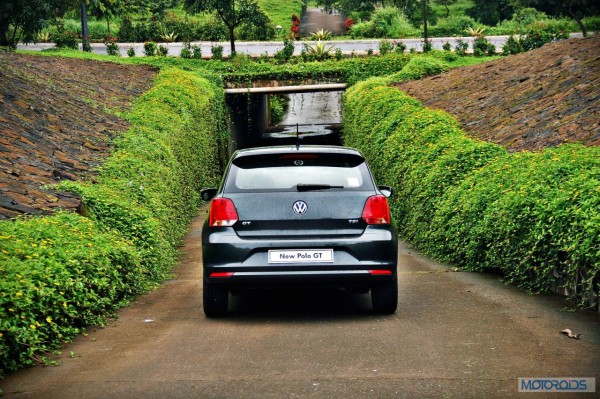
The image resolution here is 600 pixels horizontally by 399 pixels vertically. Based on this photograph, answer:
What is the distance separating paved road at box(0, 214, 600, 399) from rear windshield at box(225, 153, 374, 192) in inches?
52.0

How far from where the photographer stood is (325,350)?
7.23m

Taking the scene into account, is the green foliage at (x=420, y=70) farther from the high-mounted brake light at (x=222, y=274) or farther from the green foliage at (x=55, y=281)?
the high-mounted brake light at (x=222, y=274)

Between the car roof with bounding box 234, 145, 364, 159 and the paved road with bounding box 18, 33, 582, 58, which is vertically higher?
the paved road with bounding box 18, 33, 582, 58

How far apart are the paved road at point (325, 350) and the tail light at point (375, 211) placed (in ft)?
3.23

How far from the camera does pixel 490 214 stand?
1178 cm

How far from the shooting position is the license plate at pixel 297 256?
328 inches

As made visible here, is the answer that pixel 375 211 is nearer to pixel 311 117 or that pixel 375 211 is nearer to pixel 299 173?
pixel 299 173

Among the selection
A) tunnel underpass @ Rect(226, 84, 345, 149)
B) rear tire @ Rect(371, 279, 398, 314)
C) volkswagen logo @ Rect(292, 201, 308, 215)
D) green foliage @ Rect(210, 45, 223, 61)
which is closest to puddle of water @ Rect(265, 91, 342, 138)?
tunnel underpass @ Rect(226, 84, 345, 149)

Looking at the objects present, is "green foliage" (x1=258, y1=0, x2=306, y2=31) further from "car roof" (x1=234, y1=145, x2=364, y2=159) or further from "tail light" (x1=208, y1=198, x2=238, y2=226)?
"tail light" (x1=208, y1=198, x2=238, y2=226)

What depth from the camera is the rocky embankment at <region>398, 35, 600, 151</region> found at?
15.9 meters

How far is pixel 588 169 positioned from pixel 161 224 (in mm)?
6972

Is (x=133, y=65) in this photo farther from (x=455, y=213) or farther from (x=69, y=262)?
(x=69, y=262)

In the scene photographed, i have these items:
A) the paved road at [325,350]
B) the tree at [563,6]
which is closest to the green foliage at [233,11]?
the tree at [563,6]

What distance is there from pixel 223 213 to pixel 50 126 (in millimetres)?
10002
